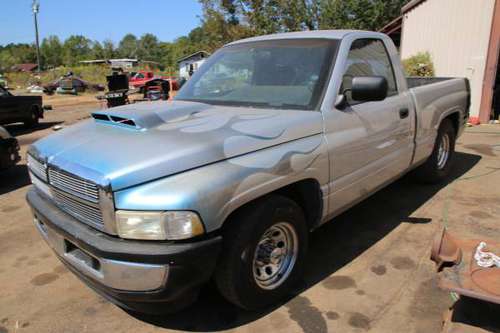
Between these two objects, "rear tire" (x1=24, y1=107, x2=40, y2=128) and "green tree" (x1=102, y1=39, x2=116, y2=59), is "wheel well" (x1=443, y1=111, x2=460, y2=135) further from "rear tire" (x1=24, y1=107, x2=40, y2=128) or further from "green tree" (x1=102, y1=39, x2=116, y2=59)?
"green tree" (x1=102, y1=39, x2=116, y2=59)

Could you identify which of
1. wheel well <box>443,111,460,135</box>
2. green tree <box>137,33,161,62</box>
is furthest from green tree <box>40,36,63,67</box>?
wheel well <box>443,111,460,135</box>

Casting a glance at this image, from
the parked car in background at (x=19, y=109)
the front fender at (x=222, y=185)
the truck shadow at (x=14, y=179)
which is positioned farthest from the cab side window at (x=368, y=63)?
the parked car in background at (x=19, y=109)

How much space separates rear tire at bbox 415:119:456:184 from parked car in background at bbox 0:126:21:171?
236 inches

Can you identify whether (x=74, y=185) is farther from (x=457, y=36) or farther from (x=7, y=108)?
(x=7, y=108)

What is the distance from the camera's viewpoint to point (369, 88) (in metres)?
3.11

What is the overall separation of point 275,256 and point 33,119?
1299 centimetres

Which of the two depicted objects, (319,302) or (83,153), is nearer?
(83,153)

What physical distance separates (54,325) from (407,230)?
10.6 feet

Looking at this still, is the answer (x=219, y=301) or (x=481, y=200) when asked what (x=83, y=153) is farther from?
(x=481, y=200)

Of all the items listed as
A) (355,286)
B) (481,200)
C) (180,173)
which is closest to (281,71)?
(180,173)

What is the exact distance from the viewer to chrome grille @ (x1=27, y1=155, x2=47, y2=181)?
2.86m

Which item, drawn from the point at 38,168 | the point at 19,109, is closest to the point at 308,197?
the point at 38,168

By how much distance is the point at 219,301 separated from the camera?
10.1ft

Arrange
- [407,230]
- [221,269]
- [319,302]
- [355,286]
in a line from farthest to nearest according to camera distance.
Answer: [407,230]
[355,286]
[319,302]
[221,269]
